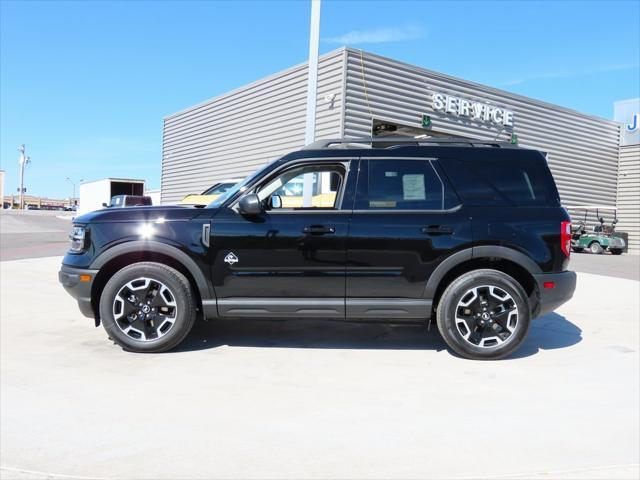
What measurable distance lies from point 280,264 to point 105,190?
81.0ft

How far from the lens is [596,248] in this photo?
73.3 ft

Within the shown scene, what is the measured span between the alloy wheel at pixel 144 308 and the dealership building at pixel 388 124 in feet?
37.9

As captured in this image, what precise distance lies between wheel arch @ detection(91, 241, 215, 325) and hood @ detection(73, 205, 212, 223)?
231 mm

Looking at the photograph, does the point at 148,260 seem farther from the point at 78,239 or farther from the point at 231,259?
the point at 231,259

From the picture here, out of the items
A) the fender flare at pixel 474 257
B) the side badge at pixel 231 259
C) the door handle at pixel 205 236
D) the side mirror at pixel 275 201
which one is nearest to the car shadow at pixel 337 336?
the fender flare at pixel 474 257

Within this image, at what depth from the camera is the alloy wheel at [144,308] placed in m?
4.52

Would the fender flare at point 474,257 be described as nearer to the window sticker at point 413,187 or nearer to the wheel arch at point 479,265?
the wheel arch at point 479,265

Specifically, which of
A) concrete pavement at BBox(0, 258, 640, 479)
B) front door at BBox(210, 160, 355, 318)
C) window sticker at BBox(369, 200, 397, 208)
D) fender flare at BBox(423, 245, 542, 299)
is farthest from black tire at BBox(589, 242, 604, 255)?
front door at BBox(210, 160, 355, 318)

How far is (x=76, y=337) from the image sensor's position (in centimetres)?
508

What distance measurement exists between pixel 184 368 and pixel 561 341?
12.4 ft

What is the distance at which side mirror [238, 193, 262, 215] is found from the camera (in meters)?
4.41

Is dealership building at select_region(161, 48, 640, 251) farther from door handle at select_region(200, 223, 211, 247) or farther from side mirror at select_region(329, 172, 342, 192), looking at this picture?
door handle at select_region(200, 223, 211, 247)

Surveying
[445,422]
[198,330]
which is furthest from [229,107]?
[445,422]

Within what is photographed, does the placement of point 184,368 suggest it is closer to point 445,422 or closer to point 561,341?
point 445,422
